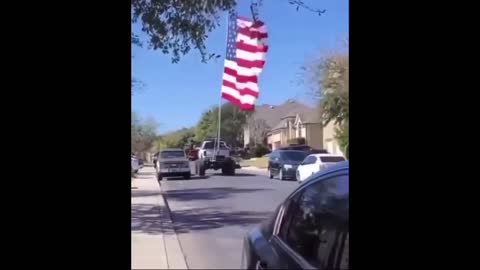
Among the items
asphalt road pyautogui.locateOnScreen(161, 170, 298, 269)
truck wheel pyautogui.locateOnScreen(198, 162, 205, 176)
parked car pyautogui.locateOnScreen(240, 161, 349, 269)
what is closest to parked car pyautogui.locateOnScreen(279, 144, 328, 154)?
asphalt road pyautogui.locateOnScreen(161, 170, 298, 269)

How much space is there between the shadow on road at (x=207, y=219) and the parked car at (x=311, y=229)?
4497 millimetres

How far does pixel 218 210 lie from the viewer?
30.8 ft

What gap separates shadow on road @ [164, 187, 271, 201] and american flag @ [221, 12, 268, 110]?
6.62 meters

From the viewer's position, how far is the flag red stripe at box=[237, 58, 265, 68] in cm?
304

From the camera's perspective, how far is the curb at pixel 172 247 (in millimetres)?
6188

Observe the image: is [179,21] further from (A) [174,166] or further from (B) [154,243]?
(A) [174,166]

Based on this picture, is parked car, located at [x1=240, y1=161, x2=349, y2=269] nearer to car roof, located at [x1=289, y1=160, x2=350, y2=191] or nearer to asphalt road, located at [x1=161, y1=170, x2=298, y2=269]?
car roof, located at [x1=289, y1=160, x2=350, y2=191]

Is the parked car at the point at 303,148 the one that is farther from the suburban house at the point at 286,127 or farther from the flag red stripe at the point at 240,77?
the flag red stripe at the point at 240,77

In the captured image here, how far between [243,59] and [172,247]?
4.35 meters
